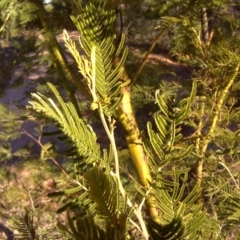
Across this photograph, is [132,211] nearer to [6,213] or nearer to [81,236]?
[81,236]

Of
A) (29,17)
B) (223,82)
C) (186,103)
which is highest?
(186,103)

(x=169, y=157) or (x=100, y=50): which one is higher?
(x=100, y=50)

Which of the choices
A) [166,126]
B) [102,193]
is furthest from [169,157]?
[102,193]

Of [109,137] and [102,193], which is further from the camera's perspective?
[109,137]

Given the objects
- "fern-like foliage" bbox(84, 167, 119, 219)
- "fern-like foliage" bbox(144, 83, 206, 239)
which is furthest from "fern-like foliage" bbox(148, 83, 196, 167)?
"fern-like foliage" bbox(84, 167, 119, 219)

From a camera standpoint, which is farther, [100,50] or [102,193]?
[100,50]

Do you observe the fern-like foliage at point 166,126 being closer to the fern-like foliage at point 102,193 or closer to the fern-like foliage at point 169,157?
the fern-like foliage at point 169,157

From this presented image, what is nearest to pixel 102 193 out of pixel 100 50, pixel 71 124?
pixel 71 124

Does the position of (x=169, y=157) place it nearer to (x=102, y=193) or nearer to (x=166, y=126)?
(x=166, y=126)

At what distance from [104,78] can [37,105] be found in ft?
0.42

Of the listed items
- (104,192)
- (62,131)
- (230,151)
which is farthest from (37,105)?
(230,151)

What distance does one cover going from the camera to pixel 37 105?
59 centimetres

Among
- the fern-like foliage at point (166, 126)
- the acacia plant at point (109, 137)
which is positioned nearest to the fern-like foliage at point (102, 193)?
the acacia plant at point (109, 137)

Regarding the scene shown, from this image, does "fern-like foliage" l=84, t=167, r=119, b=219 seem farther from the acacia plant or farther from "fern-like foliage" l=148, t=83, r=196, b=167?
"fern-like foliage" l=148, t=83, r=196, b=167
